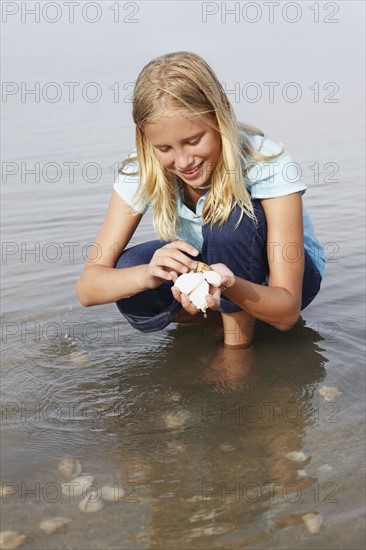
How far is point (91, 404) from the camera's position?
11.1 ft

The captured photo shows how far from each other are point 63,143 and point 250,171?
249 inches

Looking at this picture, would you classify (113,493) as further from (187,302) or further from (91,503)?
(187,302)

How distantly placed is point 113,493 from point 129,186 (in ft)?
4.96

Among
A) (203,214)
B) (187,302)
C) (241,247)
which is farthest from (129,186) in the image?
(187,302)

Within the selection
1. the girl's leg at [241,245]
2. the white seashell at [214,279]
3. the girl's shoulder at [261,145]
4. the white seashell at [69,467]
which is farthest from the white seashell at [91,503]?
the girl's shoulder at [261,145]

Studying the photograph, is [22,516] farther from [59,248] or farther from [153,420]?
[59,248]

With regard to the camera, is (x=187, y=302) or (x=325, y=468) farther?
(x=187, y=302)

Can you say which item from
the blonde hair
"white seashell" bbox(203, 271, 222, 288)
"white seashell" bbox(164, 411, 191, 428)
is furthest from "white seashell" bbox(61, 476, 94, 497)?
the blonde hair

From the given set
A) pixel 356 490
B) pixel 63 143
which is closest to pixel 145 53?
pixel 63 143

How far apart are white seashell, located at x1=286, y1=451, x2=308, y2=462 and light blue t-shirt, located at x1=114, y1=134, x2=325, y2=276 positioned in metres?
1.11

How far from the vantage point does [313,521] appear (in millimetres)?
2439

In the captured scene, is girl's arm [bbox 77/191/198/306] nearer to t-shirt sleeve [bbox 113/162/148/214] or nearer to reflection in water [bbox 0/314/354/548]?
t-shirt sleeve [bbox 113/162/148/214]

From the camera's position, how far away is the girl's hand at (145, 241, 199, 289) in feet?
10.3

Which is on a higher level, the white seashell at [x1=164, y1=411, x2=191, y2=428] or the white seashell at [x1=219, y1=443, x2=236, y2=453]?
the white seashell at [x1=219, y1=443, x2=236, y2=453]
